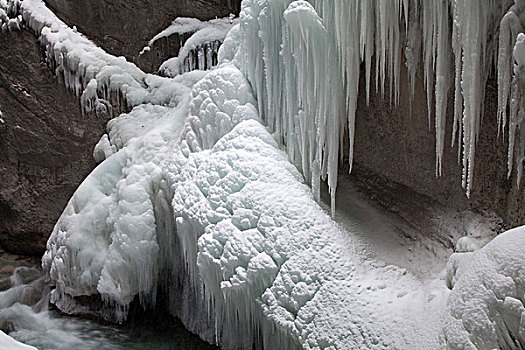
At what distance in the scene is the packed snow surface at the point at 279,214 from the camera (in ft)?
9.14

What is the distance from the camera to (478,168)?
3262 mm

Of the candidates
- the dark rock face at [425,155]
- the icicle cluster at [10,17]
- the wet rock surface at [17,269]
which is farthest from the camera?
the icicle cluster at [10,17]

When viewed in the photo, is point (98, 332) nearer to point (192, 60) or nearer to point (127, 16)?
point (192, 60)

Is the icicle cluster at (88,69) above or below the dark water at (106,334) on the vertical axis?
above

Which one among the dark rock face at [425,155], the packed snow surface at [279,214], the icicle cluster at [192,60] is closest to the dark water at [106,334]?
the packed snow surface at [279,214]

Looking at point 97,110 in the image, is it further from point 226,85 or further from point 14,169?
point 226,85

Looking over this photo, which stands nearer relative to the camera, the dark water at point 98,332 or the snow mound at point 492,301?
the snow mound at point 492,301

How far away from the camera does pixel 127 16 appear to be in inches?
293

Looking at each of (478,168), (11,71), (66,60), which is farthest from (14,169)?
(478,168)

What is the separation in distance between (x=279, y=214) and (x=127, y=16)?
5141 mm

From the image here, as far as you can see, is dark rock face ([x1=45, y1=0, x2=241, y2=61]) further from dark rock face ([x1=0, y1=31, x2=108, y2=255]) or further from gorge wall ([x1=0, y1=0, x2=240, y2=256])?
A: dark rock face ([x1=0, y1=31, x2=108, y2=255])

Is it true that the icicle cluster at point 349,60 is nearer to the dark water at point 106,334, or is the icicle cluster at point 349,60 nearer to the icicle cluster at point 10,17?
the dark water at point 106,334

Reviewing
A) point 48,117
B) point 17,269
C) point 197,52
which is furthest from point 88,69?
point 17,269

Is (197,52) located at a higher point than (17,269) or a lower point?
higher
